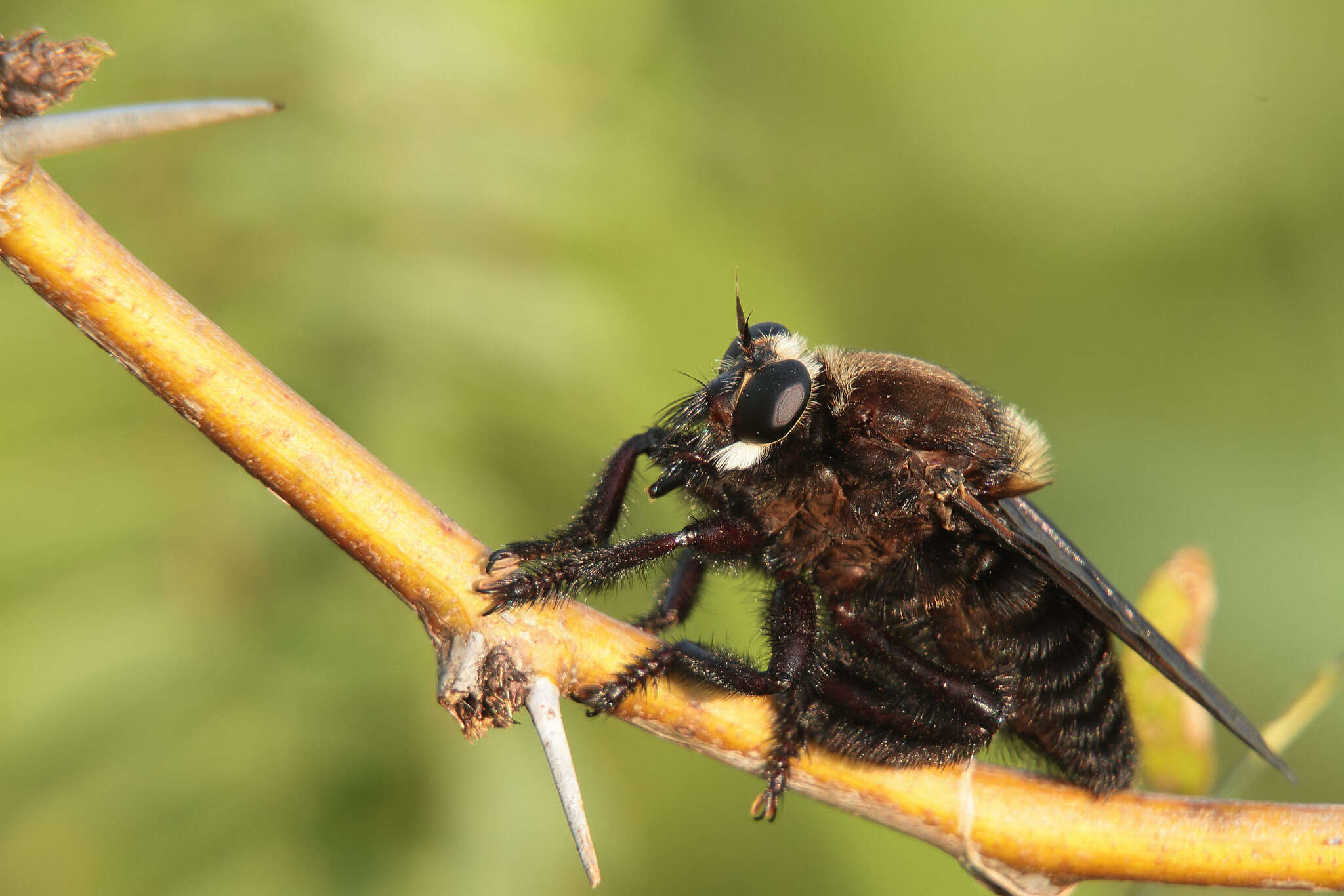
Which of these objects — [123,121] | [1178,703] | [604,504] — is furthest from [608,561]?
[1178,703]

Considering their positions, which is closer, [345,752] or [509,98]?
[345,752]

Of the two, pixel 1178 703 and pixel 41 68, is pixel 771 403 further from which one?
pixel 41 68

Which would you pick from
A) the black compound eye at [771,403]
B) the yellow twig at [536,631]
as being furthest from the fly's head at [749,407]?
the yellow twig at [536,631]

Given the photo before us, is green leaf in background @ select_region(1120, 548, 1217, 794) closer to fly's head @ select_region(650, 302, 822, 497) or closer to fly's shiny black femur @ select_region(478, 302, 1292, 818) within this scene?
fly's shiny black femur @ select_region(478, 302, 1292, 818)

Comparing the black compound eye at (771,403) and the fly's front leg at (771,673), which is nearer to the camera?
the fly's front leg at (771,673)

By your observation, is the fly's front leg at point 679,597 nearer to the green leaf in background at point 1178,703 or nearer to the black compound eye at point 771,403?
the black compound eye at point 771,403

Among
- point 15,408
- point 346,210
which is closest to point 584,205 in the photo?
point 346,210

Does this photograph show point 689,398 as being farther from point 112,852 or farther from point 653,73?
point 653,73
